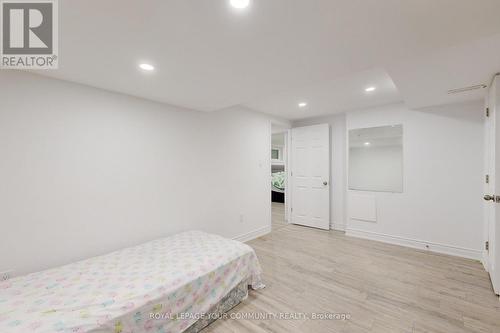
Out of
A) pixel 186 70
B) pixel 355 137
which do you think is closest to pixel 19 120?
pixel 186 70

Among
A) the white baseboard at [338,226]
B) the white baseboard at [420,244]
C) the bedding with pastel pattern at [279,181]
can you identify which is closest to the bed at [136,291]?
the white baseboard at [420,244]

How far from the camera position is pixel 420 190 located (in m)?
3.41

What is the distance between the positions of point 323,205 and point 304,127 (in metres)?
1.75

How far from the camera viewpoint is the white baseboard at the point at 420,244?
120 inches

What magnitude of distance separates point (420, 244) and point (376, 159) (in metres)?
1.52

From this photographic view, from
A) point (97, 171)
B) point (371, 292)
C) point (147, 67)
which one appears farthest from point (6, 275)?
point (371, 292)

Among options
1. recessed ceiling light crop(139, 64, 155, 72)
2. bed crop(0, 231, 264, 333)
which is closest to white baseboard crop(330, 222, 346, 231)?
bed crop(0, 231, 264, 333)

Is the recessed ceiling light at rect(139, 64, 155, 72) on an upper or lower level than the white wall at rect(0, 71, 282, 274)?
upper

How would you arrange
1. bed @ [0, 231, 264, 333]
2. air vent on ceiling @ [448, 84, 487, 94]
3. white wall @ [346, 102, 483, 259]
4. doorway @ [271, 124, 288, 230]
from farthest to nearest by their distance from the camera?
doorway @ [271, 124, 288, 230] < white wall @ [346, 102, 483, 259] < air vent on ceiling @ [448, 84, 487, 94] < bed @ [0, 231, 264, 333]

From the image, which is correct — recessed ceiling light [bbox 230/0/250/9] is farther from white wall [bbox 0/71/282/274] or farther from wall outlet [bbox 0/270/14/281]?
wall outlet [bbox 0/270/14/281]

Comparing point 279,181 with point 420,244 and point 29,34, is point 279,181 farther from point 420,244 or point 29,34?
point 29,34

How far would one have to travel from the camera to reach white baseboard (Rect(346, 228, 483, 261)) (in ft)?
9.98

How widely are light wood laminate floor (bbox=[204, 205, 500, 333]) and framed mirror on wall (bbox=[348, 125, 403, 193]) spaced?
110cm

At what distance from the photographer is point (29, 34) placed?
1.36 m
